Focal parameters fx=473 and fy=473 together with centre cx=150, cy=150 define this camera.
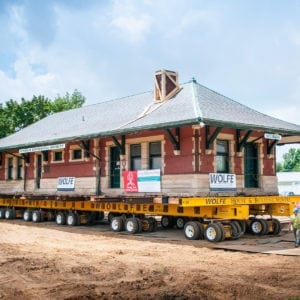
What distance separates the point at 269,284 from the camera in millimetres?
8969

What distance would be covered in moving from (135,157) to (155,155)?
1179 mm

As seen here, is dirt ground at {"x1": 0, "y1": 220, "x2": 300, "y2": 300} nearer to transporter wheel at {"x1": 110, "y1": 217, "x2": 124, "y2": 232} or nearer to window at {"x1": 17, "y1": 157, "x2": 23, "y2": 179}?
transporter wheel at {"x1": 110, "y1": 217, "x2": 124, "y2": 232}

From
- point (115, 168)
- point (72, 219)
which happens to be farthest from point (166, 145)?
point (72, 219)

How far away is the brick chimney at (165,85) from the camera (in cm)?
2003

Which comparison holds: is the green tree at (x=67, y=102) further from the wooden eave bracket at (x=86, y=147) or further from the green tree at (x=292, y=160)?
the green tree at (x=292, y=160)

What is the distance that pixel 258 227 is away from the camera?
17.4m

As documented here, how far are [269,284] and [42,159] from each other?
56.9 feet

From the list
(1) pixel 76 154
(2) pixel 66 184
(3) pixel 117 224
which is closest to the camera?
(3) pixel 117 224

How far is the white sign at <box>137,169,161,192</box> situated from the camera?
1728 cm

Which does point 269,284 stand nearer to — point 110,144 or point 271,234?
point 271,234

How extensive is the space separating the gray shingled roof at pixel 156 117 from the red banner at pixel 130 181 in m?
1.67

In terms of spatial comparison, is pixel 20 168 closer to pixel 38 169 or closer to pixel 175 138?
pixel 38 169

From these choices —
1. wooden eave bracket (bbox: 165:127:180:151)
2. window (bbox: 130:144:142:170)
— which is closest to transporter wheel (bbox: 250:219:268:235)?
wooden eave bracket (bbox: 165:127:180:151)

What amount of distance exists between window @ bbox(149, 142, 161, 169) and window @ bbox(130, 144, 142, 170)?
0.60 m
